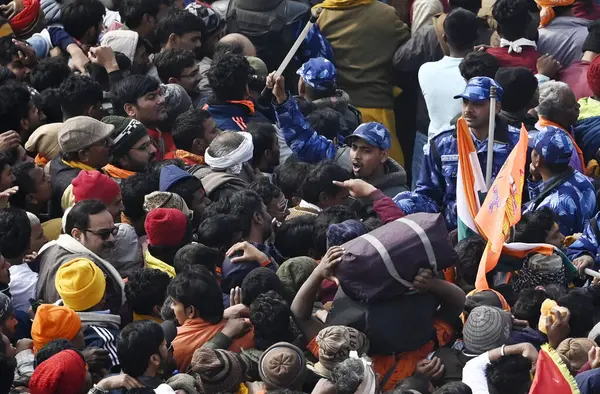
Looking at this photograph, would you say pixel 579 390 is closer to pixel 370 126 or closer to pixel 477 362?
pixel 477 362

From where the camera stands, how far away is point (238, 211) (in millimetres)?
9789

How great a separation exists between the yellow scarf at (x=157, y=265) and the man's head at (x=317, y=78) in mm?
3152

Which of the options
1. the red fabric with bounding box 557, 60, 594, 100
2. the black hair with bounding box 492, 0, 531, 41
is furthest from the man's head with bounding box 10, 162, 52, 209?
the red fabric with bounding box 557, 60, 594, 100

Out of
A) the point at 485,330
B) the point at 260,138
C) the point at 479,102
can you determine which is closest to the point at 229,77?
the point at 260,138

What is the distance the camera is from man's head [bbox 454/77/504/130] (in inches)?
433

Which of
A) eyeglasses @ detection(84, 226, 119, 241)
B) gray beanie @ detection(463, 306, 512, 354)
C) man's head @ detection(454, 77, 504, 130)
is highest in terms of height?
eyeglasses @ detection(84, 226, 119, 241)

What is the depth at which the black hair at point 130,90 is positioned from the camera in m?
11.3

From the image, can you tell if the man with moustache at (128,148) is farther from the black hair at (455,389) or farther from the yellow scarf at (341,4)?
the black hair at (455,389)

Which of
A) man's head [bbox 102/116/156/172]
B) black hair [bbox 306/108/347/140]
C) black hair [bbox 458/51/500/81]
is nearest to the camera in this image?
man's head [bbox 102/116/156/172]

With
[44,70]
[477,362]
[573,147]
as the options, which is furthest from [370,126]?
[477,362]

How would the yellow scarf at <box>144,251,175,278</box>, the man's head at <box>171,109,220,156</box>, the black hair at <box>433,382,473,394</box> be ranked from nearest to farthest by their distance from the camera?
the black hair at <box>433,382,473,394</box>
the yellow scarf at <box>144,251,175,278</box>
the man's head at <box>171,109,220,156</box>

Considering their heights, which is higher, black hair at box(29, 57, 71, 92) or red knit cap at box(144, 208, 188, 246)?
red knit cap at box(144, 208, 188, 246)

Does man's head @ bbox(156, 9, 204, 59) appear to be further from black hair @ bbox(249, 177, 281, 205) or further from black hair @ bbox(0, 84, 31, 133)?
black hair @ bbox(249, 177, 281, 205)

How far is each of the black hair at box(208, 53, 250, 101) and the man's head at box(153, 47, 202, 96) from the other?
0.45 m
